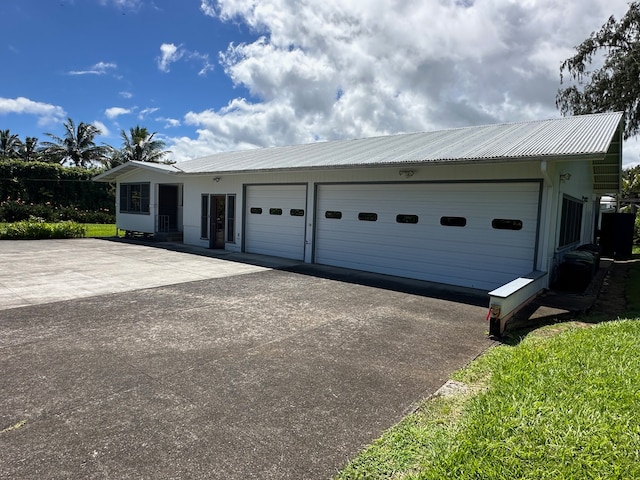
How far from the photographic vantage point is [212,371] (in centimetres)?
408

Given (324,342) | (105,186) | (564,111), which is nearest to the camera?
(324,342)

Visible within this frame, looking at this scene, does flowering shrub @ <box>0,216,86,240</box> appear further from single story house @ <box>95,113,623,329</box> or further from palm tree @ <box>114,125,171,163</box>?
palm tree @ <box>114,125,171,163</box>

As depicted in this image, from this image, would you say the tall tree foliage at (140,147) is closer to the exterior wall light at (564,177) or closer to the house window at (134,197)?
the house window at (134,197)

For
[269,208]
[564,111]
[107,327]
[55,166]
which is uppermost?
[564,111]

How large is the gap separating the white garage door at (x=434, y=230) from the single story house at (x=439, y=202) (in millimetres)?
24

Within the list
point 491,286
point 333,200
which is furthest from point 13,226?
point 491,286

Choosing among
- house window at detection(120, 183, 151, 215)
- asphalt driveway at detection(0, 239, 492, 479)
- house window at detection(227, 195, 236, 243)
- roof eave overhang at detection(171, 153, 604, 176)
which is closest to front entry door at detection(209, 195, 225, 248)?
house window at detection(227, 195, 236, 243)

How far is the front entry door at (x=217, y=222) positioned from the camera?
605 inches

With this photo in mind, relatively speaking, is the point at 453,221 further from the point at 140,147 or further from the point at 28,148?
the point at 28,148

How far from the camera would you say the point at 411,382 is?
3.98 m

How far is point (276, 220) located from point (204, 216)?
13.1ft

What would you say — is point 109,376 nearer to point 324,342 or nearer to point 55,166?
point 324,342

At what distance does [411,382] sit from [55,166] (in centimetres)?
2868

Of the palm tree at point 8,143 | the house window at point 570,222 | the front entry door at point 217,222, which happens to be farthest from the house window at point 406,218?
the palm tree at point 8,143
